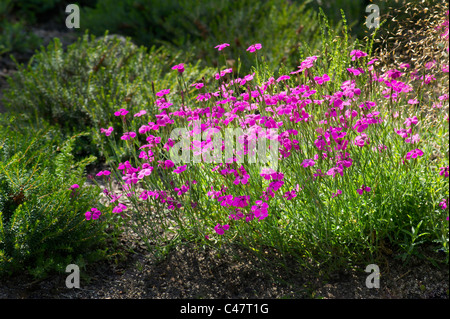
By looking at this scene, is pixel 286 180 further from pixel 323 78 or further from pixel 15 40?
pixel 15 40

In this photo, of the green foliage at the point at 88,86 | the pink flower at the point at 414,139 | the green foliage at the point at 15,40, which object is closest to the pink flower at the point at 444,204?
the pink flower at the point at 414,139

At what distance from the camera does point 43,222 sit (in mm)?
2680

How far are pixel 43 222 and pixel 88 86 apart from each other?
212 centimetres

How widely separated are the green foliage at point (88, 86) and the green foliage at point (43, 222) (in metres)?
1.03

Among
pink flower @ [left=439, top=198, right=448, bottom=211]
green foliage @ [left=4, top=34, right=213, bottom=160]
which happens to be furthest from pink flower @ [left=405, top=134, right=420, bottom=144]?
green foliage @ [left=4, top=34, right=213, bottom=160]

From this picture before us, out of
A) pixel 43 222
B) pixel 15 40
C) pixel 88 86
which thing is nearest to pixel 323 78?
pixel 43 222

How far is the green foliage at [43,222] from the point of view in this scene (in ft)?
8.53

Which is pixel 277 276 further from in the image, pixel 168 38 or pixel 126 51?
pixel 168 38

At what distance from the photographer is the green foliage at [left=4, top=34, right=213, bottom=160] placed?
14.0 ft

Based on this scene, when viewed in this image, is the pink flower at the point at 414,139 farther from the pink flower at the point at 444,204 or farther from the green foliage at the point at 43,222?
the green foliage at the point at 43,222

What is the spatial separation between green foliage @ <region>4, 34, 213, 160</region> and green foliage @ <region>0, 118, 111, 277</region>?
40.7 inches

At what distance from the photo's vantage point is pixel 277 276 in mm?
2604
